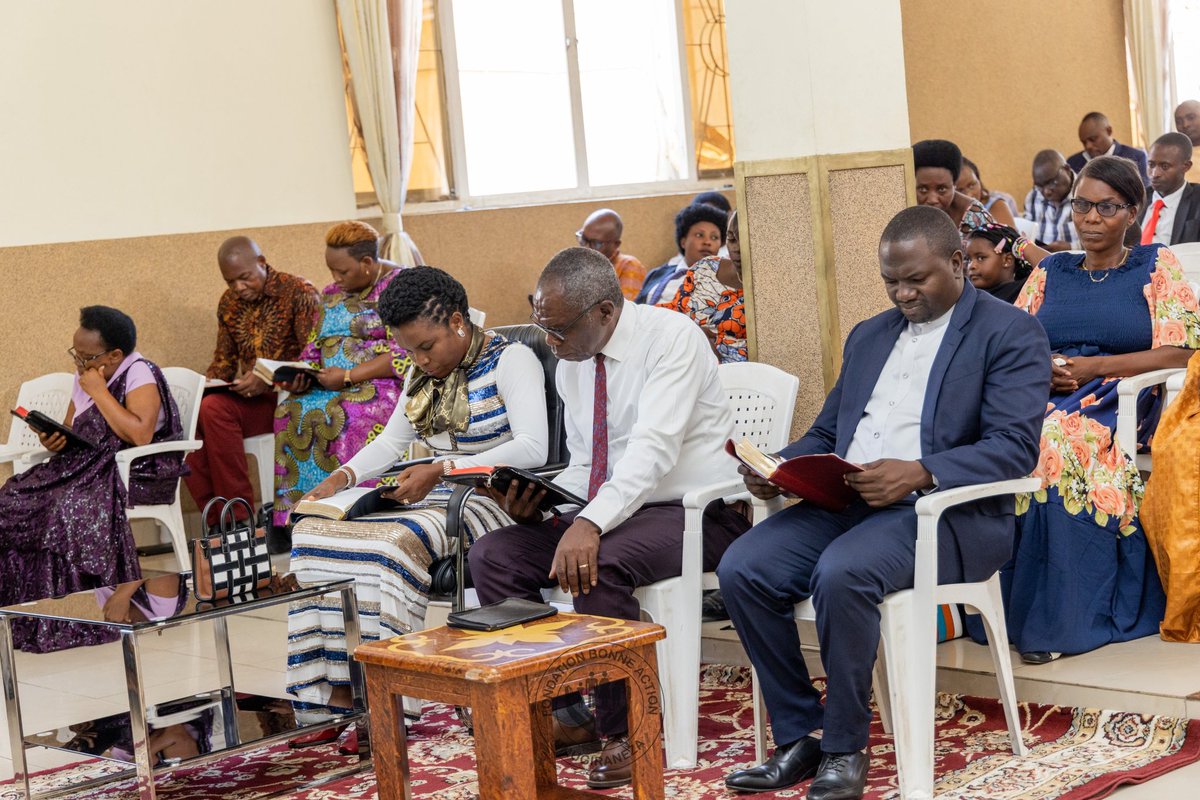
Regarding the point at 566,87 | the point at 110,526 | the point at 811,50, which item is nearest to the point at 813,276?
the point at 811,50

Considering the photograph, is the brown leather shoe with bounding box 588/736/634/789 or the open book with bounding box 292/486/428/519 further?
the open book with bounding box 292/486/428/519

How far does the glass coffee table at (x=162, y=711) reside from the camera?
3.47 meters

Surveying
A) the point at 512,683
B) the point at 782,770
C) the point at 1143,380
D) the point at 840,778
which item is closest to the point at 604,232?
the point at 1143,380

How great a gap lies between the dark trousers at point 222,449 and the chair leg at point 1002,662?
4.42m

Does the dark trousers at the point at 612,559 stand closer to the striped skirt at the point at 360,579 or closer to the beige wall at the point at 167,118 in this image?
the striped skirt at the point at 360,579

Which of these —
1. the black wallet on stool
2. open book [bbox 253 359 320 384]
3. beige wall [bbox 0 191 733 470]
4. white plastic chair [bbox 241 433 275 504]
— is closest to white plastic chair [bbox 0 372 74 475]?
beige wall [bbox 0 191 733 470]

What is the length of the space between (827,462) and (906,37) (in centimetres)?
828

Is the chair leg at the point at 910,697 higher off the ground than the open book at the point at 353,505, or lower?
lower

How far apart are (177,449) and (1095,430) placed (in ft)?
12.6

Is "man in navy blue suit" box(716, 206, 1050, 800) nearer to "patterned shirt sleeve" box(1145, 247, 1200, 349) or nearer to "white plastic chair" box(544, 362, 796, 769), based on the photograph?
"white plastic chair" box(544, 362, 796, 769)

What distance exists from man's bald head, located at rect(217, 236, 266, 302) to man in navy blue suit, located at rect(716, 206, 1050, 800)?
13.7 ft

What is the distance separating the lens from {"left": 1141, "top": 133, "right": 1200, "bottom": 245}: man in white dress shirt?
682 centimetres

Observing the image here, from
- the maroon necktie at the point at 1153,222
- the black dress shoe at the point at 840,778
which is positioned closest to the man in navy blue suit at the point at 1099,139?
the maroon necktie at the point at 1153,222

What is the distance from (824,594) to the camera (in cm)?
314
